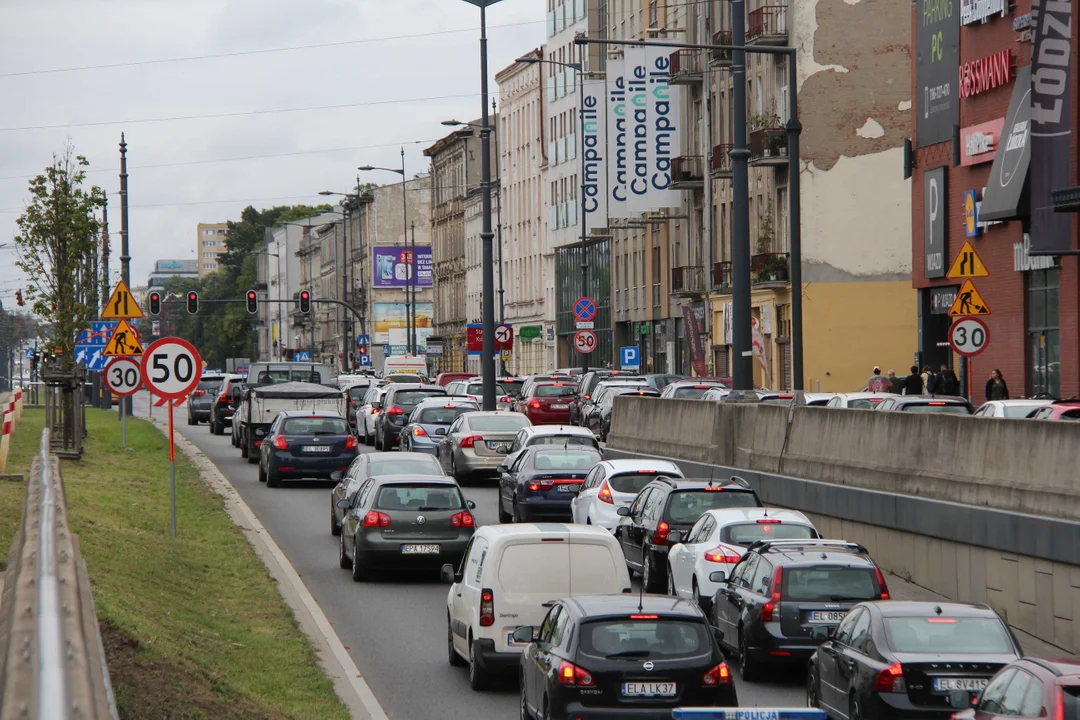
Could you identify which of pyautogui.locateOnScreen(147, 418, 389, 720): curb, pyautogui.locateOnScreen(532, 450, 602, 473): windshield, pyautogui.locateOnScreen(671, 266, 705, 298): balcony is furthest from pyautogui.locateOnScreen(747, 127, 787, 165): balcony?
pyautogui.locateOnScreen(532, 450, 602, 473): windshield

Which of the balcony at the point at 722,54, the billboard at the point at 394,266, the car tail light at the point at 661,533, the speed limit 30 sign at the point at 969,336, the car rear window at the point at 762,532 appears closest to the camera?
the car rear window at the point at 762,532

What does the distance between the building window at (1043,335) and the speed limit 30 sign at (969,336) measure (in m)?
11.4

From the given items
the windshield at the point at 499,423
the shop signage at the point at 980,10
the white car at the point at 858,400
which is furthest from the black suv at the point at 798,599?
the shop signage at the point at 980,10

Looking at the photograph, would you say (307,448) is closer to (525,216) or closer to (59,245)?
(59,245)

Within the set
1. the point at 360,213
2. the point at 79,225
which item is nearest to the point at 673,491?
the point at 79,225

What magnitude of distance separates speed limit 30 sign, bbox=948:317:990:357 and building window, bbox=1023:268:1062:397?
11381 millimetres

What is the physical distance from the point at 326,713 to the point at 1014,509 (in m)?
8.86

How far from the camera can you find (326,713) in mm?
13094

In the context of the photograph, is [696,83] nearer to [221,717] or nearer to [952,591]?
[952,591]

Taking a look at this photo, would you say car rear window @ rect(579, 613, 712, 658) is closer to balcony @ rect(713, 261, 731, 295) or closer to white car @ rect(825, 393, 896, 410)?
white car @ rect(825, 393, 896, 410)

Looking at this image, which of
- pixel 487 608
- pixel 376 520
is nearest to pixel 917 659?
pixel 487 608

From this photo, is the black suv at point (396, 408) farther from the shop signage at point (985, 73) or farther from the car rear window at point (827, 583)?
the car rear window at point (827, 583)

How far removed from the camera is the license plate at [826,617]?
622 inches

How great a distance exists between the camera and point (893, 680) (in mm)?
12469
